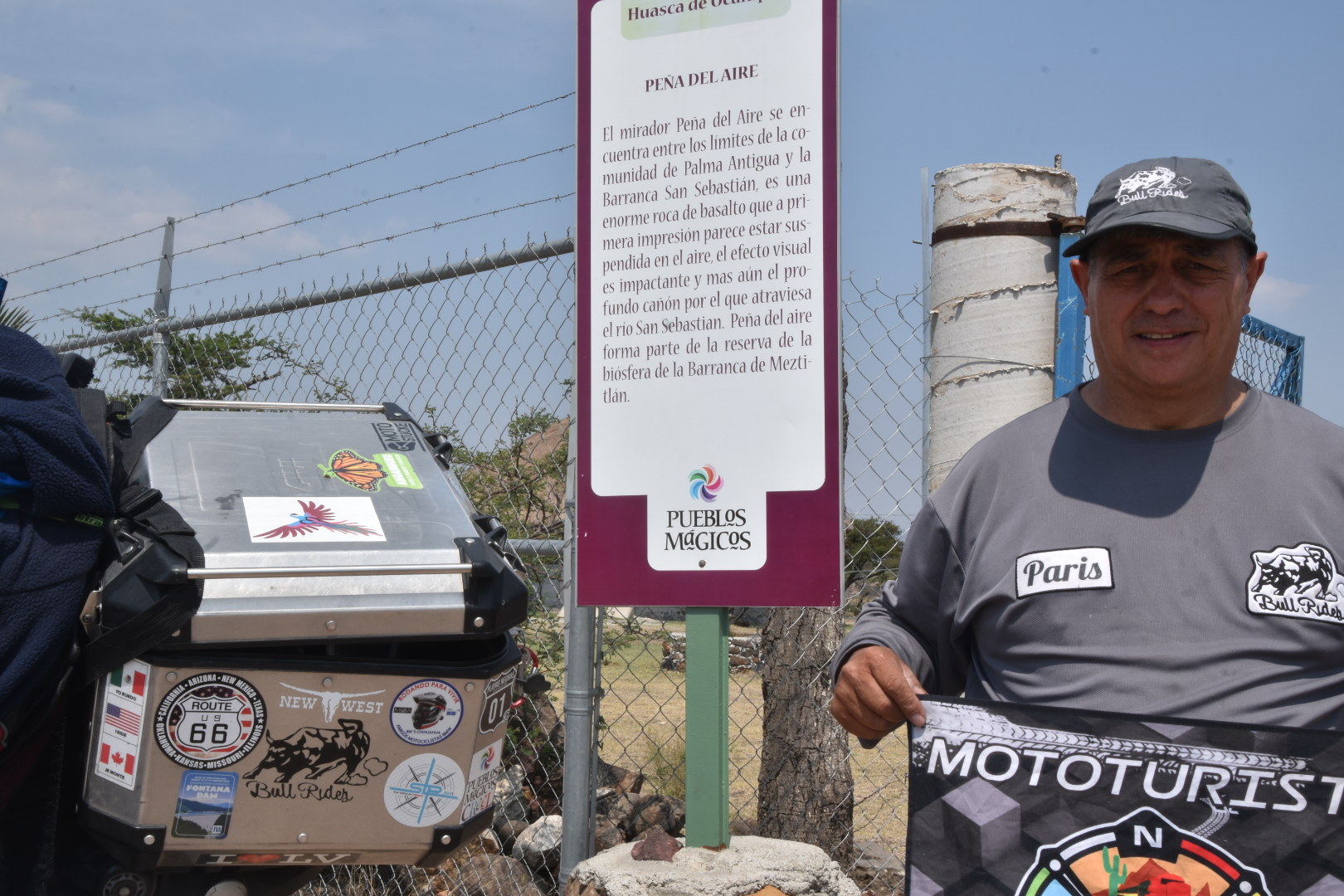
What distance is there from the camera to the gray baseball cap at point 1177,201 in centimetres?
175

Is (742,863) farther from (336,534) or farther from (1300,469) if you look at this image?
(1300,469)

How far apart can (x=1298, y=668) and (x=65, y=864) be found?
7.32 feet

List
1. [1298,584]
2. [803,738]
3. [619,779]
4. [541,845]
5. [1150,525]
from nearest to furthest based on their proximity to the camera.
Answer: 1. [1298,584]
2. [1150,525]
3. [803,738]
4. [541,845]
5. [619,779]

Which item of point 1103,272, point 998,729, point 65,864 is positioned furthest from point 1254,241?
point 65,864

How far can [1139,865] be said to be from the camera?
5.47 ft

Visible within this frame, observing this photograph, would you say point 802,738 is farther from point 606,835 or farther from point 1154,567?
point 1154,567

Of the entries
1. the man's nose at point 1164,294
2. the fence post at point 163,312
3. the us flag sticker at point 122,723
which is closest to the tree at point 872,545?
the man's nose at point 1164,294

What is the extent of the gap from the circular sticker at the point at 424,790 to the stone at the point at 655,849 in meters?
0.52

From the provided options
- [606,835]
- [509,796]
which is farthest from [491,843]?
[606,835]

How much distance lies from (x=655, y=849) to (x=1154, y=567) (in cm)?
132

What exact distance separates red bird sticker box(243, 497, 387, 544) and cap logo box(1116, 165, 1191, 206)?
1.50 m

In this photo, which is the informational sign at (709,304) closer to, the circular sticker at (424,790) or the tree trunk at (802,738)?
the circular sticker at (424,790)

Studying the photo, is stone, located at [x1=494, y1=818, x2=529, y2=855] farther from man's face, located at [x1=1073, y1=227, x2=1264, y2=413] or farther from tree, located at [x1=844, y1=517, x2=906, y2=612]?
man's face, located at [x1=1073, y1=227, x2=1264, y2=413]

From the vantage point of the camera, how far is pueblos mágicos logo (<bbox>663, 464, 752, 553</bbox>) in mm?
2520
